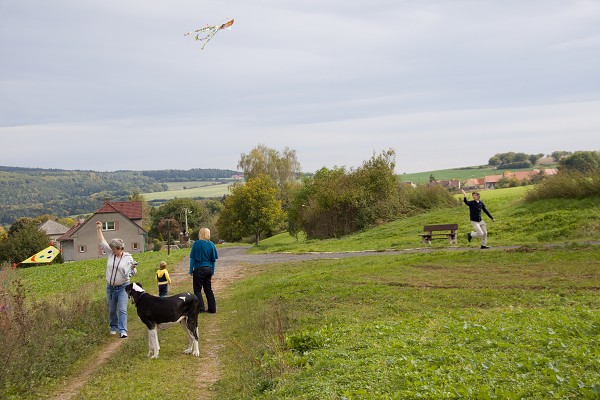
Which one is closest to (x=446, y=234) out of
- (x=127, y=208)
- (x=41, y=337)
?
(x=41, y=337)

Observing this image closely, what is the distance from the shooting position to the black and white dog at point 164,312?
10.6 meters

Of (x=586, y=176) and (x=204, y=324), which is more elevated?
(x=586, y=176)

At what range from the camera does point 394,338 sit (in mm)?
8977

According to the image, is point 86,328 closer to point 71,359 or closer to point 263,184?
point 71,359

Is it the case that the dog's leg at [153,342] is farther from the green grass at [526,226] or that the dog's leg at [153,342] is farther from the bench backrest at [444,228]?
the bench backrest at [444,228]

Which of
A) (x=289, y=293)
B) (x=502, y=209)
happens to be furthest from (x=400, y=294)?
(x=502, y=209)

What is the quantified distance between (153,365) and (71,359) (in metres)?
1.75

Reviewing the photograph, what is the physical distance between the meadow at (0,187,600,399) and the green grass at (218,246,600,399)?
0.02 metres

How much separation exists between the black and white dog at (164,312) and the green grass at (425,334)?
2.77 feet

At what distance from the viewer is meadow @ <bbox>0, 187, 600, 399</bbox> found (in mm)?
6586

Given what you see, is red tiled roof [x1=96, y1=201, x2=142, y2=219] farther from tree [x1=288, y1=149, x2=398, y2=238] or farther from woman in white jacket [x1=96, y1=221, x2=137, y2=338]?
woman in white jacket [x1=96, y1=221, x2=137, y2=338]

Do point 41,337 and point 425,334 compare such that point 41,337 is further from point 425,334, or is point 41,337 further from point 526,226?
point 526,226

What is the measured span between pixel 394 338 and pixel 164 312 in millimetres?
4163

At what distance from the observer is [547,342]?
7488 mm
